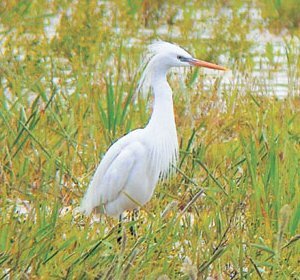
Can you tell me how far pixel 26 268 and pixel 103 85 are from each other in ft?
9.31

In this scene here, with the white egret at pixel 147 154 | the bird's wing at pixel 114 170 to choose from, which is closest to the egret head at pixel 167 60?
the white egret at pixel 147 154

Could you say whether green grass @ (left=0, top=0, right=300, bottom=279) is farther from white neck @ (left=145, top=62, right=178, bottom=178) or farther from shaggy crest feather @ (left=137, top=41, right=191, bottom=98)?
shaggy crest feather @ (left=137, top=41, right=191, bottom=98)

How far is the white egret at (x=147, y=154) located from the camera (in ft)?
14.3

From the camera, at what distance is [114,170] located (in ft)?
14.5

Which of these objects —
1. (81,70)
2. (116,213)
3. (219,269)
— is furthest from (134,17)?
(219,269)

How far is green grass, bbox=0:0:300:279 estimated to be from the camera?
134 inches

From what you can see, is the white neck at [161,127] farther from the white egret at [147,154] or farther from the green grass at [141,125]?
the green grass at [141,125]

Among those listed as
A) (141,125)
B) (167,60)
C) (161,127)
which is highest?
(167,60)

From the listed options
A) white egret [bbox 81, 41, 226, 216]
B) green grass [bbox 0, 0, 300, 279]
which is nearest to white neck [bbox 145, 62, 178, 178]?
white egret [bbox 81, 41, 226, 216]

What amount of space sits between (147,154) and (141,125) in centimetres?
93

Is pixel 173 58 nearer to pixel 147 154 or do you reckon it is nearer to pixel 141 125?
pixel 147 154

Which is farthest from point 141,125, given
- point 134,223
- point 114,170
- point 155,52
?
point 134,223

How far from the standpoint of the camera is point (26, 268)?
3244mm

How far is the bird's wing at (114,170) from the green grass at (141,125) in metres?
0.09
